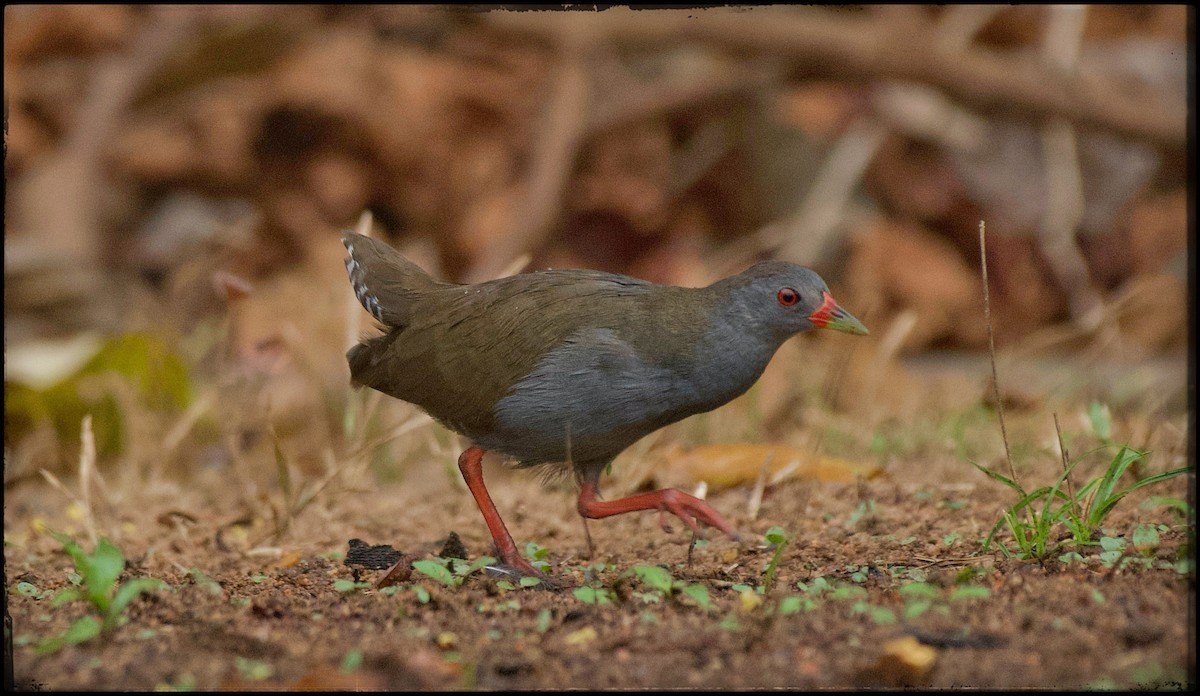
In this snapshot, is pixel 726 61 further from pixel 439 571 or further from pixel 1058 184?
pixel 439 571

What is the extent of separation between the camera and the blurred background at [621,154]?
845 centimetres

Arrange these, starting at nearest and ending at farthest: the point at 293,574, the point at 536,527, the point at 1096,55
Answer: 1. the point at 293,574
2. the point at 536,527
3. the point at 1096,55

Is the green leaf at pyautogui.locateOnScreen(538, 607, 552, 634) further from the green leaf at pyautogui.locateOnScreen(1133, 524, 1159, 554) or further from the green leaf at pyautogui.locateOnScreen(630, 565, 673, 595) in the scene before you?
the green leaf at pyautogui.locateOnScreen(1133, 524, 1159, 554)

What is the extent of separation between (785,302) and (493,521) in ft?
3.61

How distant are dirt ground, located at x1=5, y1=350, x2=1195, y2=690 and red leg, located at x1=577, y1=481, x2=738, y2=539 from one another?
0.53 feet

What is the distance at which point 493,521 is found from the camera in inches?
151

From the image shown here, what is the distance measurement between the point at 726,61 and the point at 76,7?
4775 millimetres

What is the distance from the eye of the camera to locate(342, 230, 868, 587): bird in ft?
12.0

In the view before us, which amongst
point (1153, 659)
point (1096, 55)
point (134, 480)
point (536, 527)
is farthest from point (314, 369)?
point (1096, 55)

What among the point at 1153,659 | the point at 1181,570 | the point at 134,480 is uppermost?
the point at 134,480

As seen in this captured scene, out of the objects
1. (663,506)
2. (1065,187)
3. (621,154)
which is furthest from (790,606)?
(621,154)

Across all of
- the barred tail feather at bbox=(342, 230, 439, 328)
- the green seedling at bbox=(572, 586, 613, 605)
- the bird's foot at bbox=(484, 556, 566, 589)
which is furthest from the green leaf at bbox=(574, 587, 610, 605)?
the barred tail feather at bbox=(342, 230, 439, 328)

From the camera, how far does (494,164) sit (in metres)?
9.66

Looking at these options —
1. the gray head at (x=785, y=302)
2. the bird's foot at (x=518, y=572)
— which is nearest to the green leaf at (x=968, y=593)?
the gray head at (x=785, y=302)
